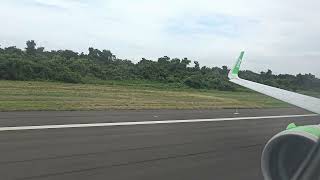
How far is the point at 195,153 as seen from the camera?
10273 mm

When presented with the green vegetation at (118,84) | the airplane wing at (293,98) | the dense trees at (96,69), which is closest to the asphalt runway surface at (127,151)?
the airplane wing at (293,98)

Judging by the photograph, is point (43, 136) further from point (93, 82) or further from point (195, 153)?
point (93, 82)

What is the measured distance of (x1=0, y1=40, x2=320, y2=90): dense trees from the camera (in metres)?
32.0

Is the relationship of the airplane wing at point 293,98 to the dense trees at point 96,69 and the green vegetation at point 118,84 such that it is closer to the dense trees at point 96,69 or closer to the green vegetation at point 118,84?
the green vegetation at point 118,84

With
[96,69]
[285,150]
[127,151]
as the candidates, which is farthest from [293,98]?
[96,69]

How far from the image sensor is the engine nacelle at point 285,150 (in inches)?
111

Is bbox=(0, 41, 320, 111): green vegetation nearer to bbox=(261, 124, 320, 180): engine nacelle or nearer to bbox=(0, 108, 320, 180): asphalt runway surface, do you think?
bbox=(0, 108, 320, 180): asphalt runway surface

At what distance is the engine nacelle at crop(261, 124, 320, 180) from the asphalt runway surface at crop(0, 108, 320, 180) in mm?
4521

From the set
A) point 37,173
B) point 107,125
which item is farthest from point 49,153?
point 107,125

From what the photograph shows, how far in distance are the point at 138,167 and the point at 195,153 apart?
7.34 ft

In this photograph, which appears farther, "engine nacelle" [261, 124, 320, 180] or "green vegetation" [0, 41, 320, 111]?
"green vegetation" [0, 41, 320, 111]

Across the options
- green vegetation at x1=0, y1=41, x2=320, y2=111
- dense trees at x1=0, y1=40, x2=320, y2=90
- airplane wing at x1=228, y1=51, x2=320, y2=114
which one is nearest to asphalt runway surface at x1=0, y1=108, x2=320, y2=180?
airplane wing at x1=228, y1=51, x2=320, y2=114

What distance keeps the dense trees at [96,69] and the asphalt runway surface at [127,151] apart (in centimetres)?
406

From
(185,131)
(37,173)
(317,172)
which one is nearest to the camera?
(317,172)
